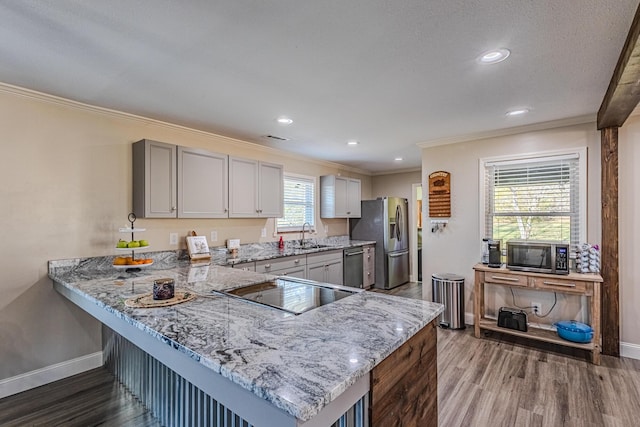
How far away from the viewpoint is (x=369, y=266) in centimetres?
566

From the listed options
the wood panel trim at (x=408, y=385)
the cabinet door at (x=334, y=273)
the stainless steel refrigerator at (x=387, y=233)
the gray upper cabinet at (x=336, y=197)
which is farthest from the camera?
the stainless steel refrigerator at (x=387, y=233)

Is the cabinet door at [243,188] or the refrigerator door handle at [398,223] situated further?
the refrigerator door handle at [398,223]

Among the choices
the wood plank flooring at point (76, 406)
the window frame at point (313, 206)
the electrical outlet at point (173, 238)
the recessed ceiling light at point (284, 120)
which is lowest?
the wood plank flooring at point (76, 406)

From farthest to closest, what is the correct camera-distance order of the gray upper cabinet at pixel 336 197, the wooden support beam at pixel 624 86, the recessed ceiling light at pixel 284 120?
1. the gray upper cabinet at pixel 336 197
2. the recessed ceiling light at pixel 284 120
3. the wooden support beam at pixel 624 86

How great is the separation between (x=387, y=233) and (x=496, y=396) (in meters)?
3.48

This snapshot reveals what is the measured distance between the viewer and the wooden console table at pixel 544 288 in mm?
2865

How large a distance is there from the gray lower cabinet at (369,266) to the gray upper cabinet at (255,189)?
6.59 ft

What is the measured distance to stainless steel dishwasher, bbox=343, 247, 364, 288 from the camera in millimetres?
5020

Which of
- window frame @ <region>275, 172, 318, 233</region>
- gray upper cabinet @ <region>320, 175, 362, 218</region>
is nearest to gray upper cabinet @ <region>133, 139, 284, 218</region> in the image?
window frame @ <region>275, 172, 318, 233</region>

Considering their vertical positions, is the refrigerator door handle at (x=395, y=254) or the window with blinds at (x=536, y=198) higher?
the window with blinds at (x=536, y=198)

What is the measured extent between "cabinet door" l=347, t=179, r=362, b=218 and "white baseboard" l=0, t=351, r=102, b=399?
408 centimetres

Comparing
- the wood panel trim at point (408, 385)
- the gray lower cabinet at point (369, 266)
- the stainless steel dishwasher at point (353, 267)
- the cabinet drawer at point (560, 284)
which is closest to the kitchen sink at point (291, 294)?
the wood panel trim at point (408, 385)

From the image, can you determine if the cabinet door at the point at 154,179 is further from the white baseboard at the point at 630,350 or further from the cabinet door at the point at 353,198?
the white baseboard at the point at 630,350

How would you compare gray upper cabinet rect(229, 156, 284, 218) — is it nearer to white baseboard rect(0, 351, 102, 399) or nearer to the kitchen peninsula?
the kitchen peninsula
